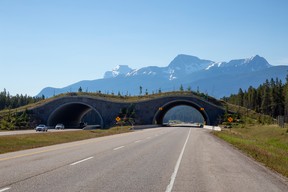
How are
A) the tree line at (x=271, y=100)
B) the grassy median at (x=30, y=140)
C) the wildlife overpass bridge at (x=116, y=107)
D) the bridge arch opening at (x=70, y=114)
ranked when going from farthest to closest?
the tree line at (x=271, y=100)
the bridge arch opening at (x=70, y=114)
the wildlife overpass bridge at (x=116, y=107)
the grassy median at (x=30, y=140)

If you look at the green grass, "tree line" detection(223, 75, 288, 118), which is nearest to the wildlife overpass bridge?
the green grass

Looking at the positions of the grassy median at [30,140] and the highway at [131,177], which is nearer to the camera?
the highway at [131,177]

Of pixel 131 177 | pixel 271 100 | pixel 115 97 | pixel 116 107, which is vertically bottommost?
pixel 131 177

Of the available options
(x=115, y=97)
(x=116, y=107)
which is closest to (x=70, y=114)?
(x=115, y=97)

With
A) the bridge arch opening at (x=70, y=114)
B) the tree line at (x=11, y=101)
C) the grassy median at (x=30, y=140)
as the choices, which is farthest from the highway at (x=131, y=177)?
Answer: the tree line at (x=11, y=101)

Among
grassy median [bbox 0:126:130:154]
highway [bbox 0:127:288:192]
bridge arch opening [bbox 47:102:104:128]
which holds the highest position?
bridge arch opening [bbox 47:102:104:128]

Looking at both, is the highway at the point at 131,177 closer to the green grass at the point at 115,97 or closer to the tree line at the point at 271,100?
the green grass at the point at 115,97

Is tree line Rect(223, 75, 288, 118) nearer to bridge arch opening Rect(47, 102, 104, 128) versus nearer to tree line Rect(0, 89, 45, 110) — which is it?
bridge arch opening Rect(47, 102, 104, 128)

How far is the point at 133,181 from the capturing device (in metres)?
10.8

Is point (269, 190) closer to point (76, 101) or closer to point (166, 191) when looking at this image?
point (166, 191)

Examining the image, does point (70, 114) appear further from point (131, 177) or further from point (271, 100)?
point (131, 177)

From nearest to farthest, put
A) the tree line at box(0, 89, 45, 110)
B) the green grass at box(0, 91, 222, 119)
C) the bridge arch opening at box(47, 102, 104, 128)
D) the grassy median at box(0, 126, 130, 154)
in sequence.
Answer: the grassy median at box(0, 126, 130, 154) → the bridge arch opening at box(47, 102, 104, 128) → the green grass at box(0, 91, 222, 119) → the tree line at box(0, 89, 45, 110)

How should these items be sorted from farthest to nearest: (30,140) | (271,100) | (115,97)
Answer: (271,100) < (115,97) < (30,140)

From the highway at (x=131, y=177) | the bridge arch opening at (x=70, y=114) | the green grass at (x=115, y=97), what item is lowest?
the highway at (x=131, y=177)
